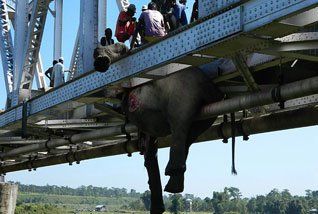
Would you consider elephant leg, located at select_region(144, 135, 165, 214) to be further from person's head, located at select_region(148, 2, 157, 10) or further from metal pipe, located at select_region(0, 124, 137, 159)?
person's head, located at select_region(148, 2, 157, 10)

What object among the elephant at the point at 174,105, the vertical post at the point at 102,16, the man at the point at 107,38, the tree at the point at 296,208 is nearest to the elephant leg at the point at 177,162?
the elephant at the point at 174,105

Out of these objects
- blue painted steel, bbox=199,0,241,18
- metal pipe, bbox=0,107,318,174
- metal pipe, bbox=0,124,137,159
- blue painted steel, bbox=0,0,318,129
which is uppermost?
blue painted steel, bbox=199,0,241,18

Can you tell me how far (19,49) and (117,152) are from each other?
3.48 m

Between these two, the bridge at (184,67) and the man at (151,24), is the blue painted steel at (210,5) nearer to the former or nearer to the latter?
the bridge at (184,67)

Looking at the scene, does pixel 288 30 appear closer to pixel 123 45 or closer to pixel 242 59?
pixel 242 59

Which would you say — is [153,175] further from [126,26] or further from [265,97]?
[265,97]

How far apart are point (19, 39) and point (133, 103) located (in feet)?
13.2

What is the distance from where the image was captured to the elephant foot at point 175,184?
9.37 meters

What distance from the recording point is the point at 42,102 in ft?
41.3

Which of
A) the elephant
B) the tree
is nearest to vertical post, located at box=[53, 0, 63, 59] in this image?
the elephant

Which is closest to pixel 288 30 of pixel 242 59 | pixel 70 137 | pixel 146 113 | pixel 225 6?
pixel 225 6

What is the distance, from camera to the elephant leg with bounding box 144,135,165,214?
1110 centimetres

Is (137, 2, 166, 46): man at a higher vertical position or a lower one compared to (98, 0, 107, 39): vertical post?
lower

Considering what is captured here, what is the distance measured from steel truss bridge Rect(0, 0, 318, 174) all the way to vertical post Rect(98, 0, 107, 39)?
0.02 meters
